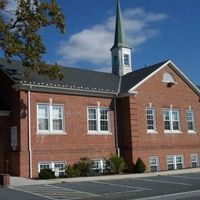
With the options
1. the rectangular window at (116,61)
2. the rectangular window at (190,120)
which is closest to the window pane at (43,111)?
the rectangular window at (116,61)

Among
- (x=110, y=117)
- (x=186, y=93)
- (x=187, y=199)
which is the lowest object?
(x=187, y=199)

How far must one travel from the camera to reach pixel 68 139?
28141mm

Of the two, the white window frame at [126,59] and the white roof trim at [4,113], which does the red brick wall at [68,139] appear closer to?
the white roof trim at [4,113]

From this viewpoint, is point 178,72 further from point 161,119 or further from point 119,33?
point 119,33

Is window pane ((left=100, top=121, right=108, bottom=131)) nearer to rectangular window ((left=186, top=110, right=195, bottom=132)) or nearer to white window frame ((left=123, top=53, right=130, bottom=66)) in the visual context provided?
rectangular window ((left=186, top=110, right=195, bottom=132))

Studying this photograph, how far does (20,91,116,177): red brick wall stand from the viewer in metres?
26.0

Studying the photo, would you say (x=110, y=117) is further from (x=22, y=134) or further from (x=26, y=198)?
(x=26, y=198)

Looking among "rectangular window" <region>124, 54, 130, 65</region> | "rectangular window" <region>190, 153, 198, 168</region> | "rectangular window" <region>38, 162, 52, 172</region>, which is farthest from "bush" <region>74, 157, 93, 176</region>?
"rectangular window" <region>124, 54, 130, 65</region>

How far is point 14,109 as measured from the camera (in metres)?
26.5

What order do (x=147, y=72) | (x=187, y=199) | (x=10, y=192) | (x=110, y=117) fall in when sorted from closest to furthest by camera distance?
(x=187, y=199) → (x=10, y=192) → (x=110, y=117) → (x=147, y=72)

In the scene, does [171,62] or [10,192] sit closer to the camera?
[10,192]

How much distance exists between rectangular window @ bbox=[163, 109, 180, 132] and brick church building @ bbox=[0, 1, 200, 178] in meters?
0.08

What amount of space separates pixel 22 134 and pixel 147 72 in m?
12.5

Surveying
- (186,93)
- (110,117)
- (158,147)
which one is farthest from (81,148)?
(186,93)
